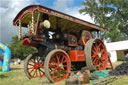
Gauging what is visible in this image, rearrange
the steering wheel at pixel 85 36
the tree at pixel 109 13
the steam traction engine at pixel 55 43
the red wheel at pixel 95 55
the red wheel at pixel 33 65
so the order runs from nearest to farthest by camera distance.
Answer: the steam traction engine at pixel 55 43 → the red wheel at pixel 33 65 → the red wheel at pixel 95 55 → the steering wheel at pixel 85 36 → the tree at pixel 109 13

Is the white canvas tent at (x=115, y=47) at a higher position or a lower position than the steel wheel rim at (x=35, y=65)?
higher

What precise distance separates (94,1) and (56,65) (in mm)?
24813

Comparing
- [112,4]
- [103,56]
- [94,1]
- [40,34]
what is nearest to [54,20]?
[40,34]

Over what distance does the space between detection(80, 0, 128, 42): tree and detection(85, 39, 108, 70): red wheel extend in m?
20.1

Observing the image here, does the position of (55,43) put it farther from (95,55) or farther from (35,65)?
(95,55)

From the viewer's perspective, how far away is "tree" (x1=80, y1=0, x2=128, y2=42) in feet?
91.8

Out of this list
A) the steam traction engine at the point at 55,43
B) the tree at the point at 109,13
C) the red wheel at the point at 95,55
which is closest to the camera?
the steam traction engine at the point at 55,43

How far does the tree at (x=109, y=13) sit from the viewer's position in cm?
2798

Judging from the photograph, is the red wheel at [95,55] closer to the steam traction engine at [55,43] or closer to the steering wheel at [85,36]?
the steam traction engine at [55,43]

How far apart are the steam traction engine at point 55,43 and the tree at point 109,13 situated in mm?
20355

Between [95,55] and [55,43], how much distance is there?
233 cm

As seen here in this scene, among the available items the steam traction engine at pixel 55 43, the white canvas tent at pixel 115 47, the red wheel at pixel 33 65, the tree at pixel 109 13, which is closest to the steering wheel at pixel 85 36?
the steam traction engine at pixel 55 43

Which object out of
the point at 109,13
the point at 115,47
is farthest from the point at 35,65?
the point at 109,13

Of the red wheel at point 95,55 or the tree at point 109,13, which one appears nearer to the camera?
the red wheel at point 95,55
